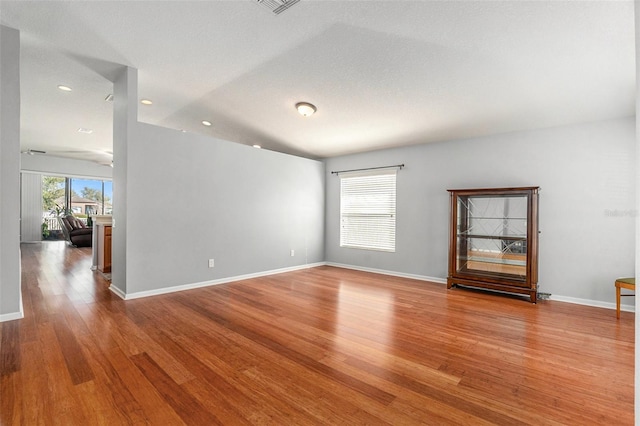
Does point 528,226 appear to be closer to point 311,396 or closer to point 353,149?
point 353,149

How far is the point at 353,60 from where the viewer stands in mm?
3277

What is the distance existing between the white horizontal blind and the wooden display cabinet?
1261 mm

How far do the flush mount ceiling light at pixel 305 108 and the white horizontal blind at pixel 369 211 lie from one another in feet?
6.45

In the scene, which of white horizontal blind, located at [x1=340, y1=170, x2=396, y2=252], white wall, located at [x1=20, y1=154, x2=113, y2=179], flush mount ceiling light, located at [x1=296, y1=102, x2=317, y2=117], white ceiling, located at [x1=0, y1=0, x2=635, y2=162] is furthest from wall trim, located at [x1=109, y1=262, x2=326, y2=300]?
white wall, located at [x1=20, y1=154, x2=113, y2=179]

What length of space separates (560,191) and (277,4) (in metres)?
4.20

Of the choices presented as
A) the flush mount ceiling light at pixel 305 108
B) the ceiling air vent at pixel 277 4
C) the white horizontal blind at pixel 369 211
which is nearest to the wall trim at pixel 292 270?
the white horizontal blind at pixel 369 211

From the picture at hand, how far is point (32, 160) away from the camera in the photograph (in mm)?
8797

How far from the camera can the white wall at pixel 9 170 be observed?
2783mm

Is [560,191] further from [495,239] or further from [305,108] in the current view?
[305,108]

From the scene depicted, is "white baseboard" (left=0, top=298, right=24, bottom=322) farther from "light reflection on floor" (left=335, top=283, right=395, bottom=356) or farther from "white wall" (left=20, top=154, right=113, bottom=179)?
"white wall" (left=20, top=154, right=113, bottom=179)

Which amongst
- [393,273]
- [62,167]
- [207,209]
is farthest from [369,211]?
[62,167]

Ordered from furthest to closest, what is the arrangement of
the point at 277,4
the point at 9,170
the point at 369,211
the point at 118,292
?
the point at 369,211 → the point at 118,292 → the point at 9,170 → the point at 277,4

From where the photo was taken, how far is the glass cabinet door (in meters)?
3.97

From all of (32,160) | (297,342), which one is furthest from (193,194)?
(32,160)
